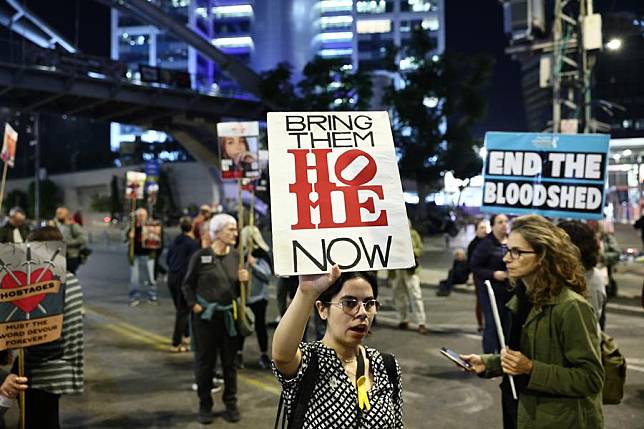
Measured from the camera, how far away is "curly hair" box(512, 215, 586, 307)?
2.95m

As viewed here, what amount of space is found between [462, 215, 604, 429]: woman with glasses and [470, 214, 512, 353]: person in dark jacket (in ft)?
11.0

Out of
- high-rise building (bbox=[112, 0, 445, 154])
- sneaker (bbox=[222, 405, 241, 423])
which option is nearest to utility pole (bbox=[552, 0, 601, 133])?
sneaker (bbox=[222, 405, 241, 423])

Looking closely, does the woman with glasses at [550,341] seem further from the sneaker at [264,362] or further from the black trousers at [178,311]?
the black trousers at [178,311]

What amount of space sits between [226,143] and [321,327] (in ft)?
7.96

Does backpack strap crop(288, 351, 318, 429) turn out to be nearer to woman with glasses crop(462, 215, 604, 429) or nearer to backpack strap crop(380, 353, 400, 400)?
backpack strap crop(380, 353, 400, 400)

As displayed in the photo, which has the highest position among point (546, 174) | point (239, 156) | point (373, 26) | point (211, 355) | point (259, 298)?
point (373, 26)

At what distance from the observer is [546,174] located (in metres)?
6.41

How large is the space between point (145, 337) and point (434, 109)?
36586 mm

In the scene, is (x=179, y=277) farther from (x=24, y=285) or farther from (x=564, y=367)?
(x=564, y=367)

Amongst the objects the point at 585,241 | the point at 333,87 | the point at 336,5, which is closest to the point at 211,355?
the point at 585,241

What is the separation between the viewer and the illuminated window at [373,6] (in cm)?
11670

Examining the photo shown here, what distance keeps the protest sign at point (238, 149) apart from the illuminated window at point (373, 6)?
116668mm

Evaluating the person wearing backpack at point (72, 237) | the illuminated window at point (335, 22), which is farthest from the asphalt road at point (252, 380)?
the illuminated window at point (335, 22)

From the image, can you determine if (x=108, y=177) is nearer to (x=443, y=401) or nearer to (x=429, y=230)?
(x=429, y=230)
